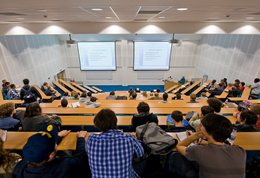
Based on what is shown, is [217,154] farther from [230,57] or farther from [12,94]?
[230,57]

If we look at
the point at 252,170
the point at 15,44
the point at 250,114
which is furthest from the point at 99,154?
the point at 15,44

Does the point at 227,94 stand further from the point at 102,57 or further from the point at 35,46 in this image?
the point at 35,46

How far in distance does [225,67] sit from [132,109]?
7888mm

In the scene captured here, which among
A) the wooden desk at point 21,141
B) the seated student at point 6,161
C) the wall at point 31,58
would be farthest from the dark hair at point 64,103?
the wall at point 31,58

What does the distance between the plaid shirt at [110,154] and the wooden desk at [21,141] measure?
Answer: 58cm

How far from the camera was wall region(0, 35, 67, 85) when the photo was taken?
6.77 meters

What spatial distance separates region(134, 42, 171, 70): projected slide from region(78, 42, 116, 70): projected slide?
1.72 m

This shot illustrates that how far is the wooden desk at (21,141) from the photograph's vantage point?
1.79 metres

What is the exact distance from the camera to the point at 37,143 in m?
1.17

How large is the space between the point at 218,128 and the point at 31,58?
31.9ft

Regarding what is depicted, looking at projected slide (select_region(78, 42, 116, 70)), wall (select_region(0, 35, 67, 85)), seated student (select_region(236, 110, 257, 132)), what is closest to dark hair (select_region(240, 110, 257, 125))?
seated student (select_region(236, 110, 257, 132))

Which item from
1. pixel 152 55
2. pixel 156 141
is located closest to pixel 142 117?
pixel 156 141

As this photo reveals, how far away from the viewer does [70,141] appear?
1.87 metres

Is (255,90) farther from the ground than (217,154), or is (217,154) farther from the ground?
(217,154)
